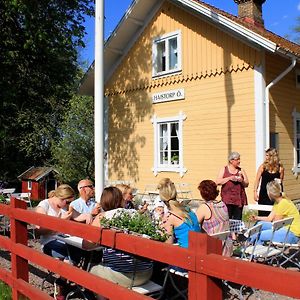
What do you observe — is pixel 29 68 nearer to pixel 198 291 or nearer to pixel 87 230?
pixel 87 230

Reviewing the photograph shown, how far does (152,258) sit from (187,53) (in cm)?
1111

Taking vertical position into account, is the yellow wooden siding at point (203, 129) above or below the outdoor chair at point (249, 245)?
above

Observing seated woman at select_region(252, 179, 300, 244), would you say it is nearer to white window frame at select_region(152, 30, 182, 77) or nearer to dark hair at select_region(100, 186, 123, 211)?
dark hair at select_region(100, 186, 123, 211)

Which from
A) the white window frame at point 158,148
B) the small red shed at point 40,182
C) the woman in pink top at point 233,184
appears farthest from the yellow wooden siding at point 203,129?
the woman in pink top at point 233,184

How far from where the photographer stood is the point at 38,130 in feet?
75.4

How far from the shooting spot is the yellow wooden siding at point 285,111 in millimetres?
11727

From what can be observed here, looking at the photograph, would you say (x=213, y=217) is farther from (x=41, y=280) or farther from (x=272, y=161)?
(x=272, y=161)

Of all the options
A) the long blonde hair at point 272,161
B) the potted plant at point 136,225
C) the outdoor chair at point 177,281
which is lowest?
the outdoor chair at point 177,281

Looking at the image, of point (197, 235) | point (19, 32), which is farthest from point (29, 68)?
point (197, 235)

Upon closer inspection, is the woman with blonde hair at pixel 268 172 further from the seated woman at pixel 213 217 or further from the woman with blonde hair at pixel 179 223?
the woman with blonde hair at pixel 179 223

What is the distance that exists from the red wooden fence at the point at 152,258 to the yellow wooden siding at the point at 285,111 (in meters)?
8.58

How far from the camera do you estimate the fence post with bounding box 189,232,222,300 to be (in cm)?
242

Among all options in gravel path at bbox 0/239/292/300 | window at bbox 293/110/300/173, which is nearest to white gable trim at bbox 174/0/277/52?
window at bbox 293/110/300/173

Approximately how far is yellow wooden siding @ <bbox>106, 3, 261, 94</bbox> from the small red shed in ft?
13.2
